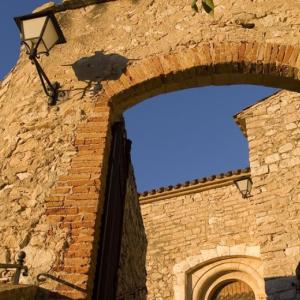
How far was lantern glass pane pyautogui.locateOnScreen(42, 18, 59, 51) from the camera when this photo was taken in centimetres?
462

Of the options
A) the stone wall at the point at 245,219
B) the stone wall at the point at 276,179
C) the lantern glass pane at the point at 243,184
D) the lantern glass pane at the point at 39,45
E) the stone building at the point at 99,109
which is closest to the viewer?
the stone building at the point at 99,109

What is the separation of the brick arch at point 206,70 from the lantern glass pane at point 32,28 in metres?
0.80

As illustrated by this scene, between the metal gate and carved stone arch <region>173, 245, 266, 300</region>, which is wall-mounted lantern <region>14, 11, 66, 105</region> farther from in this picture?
carved stone arch <region>173, 245, 266, 300</region>

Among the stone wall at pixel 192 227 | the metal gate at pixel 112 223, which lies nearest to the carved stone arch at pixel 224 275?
the stone wall at pixel 192 227

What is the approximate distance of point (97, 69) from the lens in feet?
16.3

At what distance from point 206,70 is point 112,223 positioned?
170cm

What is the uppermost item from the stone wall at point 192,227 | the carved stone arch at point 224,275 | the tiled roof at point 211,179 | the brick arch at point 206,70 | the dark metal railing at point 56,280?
the tiled roof at point 211,179

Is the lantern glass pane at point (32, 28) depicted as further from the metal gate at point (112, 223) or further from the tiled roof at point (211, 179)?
the tiled roof at point (211, 179)

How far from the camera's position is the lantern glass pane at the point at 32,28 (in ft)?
14.9

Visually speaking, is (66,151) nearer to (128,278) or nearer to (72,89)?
(72,89)

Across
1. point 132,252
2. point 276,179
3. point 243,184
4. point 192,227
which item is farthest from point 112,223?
point 192,227

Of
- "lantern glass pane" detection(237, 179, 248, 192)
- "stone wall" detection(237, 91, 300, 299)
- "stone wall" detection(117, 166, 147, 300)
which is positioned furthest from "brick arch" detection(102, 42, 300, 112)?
"lantern glass pane" detection(237, 179, 248, 192)

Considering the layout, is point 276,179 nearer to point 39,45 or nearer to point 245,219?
point 245,219

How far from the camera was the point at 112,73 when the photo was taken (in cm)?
490
